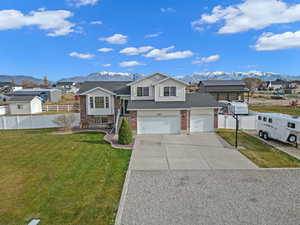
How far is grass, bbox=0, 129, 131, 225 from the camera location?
249 inches

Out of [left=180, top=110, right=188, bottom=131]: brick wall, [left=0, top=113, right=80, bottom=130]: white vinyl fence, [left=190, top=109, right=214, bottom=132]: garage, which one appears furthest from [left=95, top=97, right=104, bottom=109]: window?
[left=190, top=109, right=214, bottom=132]: garage

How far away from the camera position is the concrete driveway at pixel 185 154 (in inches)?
420

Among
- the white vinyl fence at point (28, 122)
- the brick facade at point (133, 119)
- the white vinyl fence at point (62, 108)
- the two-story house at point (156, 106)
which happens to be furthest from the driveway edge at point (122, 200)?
the white vinyl fence at point (62, 108)

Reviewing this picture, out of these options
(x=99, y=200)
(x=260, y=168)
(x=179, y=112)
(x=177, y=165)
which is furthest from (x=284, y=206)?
(x=179, y=112)

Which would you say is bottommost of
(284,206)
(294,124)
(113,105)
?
(284,206)

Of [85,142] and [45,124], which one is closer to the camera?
[85,142]

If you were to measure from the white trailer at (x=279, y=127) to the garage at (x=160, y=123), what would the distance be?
7.52 m

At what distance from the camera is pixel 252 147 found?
46.4ft

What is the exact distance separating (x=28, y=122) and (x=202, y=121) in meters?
21.0

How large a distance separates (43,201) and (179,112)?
44.3 feet

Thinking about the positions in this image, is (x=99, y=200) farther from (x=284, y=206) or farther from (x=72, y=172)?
(x=284, y=206)

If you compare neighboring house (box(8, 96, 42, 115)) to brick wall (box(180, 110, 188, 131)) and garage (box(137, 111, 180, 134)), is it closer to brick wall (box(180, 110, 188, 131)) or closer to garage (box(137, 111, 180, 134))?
garage (box(137, 111, 180, 134))

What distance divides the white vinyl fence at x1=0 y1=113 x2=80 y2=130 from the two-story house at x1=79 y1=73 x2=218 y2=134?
13.3ft

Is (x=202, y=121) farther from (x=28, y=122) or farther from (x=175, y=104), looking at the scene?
(x=28, y=122)
